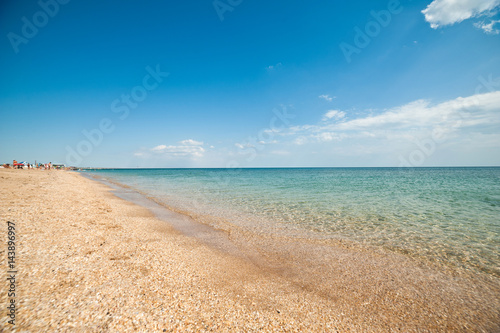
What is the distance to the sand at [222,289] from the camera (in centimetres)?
394

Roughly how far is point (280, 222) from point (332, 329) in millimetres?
8403

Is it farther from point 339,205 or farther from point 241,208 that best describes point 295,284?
point 339,205

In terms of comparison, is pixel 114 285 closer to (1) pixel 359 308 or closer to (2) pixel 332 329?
(2) pixel 332 329

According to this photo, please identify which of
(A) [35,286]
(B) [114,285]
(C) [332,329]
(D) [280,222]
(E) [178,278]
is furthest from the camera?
(D) [280,222]

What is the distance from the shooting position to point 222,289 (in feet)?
17.1

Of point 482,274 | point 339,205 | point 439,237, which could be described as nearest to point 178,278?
point 482,274

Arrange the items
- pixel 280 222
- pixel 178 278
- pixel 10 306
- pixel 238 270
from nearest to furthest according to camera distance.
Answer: pixel 10 306 < pixel 178 278 < pixel 238 270 < pixel 280 222

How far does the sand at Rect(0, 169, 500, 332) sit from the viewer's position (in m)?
3.94

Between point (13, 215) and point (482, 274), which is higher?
point (13, 215)

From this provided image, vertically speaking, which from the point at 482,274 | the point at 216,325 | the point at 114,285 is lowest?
the point at 482,274

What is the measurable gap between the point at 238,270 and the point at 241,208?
9.99 metres

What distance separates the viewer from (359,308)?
4824 millimetres

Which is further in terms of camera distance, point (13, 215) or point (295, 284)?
point (13, 215)

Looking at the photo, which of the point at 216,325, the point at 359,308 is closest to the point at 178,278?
the point at 216,325
